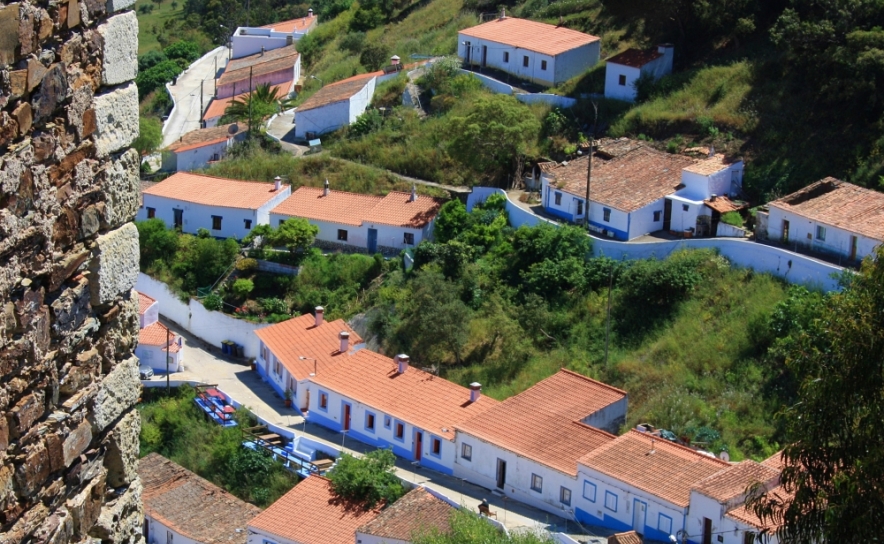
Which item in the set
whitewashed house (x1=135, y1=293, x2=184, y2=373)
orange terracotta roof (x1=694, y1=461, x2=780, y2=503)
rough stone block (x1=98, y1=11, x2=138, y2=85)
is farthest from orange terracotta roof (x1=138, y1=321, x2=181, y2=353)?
rough stone block (x1=98, y1=11, x2=138, y2=85)

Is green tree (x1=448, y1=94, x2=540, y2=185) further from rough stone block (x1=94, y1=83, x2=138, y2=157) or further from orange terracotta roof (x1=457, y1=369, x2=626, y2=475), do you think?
rough stone block (x1=94, y1=83, x2=138, y2=157)

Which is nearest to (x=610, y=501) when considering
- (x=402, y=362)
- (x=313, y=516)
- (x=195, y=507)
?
(x=313, y=516)

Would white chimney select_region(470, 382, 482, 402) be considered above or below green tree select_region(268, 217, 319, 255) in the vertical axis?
below

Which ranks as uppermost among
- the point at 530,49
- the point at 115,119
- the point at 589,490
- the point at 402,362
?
the point at 115,119

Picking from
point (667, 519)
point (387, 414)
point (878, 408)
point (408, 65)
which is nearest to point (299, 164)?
point (408, 65)

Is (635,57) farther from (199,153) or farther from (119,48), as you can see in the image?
(119,48)

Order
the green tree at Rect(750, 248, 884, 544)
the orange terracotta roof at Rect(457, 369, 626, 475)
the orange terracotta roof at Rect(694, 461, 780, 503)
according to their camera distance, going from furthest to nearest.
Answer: the orange terracotta roof at Rect(457, 369, 626, 475) < the orange terracotta roof at Rect(694, 461, 780, 503) < the green tree at Rect(750, 248, 884, 544)

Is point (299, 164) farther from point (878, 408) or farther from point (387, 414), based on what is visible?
point (878, 408)
